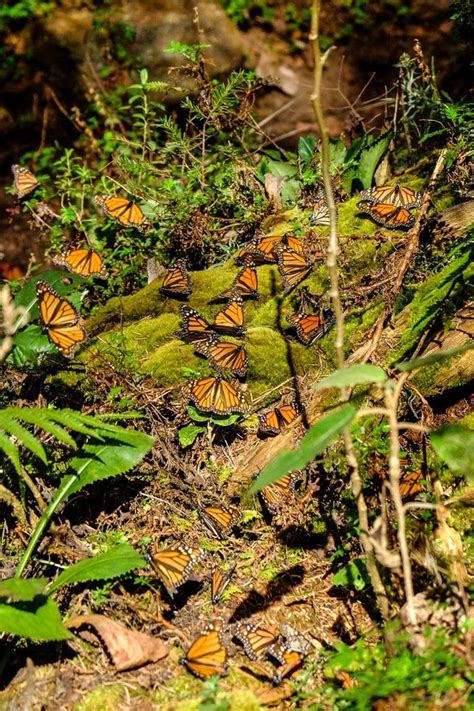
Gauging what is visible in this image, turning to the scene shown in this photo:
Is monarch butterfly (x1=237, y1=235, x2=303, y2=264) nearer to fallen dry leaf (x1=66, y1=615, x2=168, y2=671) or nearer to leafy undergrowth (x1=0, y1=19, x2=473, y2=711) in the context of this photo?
leafy undergrowth (x1=0, y1=19, x2=473, y2=711)

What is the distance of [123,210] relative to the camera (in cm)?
526

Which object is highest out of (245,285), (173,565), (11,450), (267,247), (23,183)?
(23,183)

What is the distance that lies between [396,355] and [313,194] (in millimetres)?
1959

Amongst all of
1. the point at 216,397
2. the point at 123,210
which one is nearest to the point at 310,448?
the point at 216,397

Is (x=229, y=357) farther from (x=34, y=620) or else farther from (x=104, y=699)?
(x=104, y=699)

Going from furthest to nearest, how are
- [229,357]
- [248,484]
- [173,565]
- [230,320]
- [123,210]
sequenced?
[123,210] → [230,320] → [229,357] → [248,484] → [173,565]

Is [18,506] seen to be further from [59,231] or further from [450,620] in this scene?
[59,231]

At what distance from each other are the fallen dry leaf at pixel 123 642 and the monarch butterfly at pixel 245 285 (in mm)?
2224

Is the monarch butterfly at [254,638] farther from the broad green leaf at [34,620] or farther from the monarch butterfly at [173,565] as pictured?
the broad green leaf at [34,620]

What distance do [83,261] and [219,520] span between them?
2411mm

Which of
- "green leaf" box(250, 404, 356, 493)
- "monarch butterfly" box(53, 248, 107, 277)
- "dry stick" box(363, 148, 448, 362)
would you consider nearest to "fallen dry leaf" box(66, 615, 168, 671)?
"green leaf" box(250, 404, 356, 493)

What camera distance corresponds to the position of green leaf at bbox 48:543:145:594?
9.64 ft

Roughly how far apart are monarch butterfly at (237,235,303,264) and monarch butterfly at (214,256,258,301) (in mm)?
224

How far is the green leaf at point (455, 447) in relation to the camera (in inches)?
88.4
